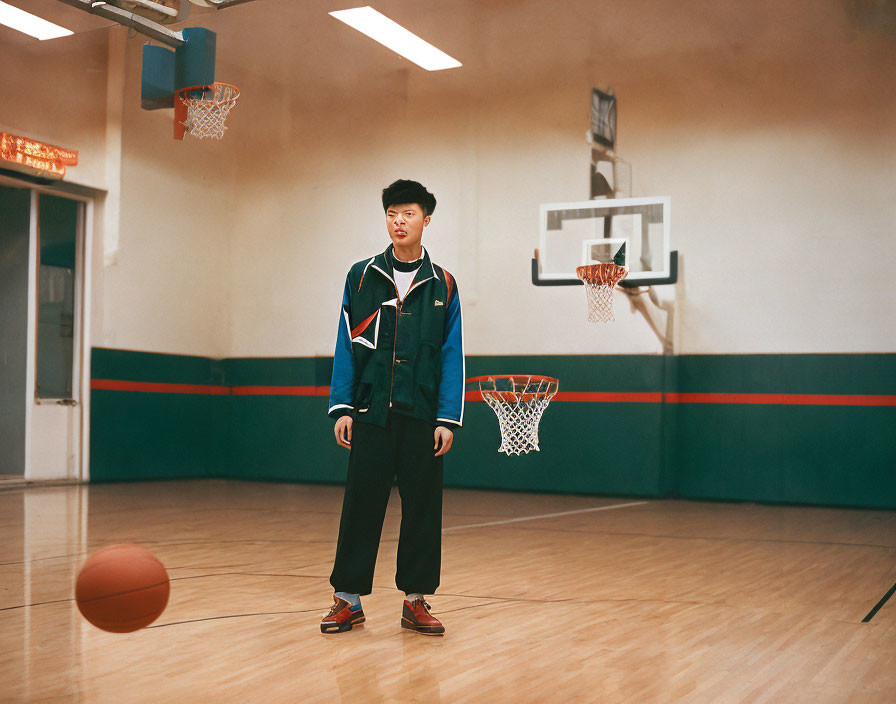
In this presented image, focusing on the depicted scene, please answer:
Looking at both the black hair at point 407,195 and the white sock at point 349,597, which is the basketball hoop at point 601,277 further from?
the white sock at point 349,597

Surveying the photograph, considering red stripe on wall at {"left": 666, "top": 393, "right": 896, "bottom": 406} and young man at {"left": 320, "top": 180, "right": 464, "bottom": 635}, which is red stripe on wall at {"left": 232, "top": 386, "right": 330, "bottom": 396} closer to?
red stripe on wall at {"left": 666, "top": 393, "right": 896, "bottom": 406}

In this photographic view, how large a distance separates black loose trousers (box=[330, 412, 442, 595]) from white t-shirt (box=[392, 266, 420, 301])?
18.8 inches

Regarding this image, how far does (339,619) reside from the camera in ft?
11.7

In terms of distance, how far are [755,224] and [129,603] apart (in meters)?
8.73

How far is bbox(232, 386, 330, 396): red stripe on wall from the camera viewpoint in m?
12.2

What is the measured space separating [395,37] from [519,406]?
4474mm

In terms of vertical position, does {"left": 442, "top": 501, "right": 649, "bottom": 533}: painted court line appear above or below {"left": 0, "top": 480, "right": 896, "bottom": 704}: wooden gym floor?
below

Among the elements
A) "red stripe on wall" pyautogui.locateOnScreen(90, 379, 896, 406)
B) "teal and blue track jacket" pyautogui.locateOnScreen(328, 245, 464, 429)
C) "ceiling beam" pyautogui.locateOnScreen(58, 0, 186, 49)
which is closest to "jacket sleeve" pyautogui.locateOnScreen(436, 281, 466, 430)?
"teal and blue track jacket" pyautogui.locateOnScreen(328, 245, 464, 429)

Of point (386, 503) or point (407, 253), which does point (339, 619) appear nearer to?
point (386, 503)

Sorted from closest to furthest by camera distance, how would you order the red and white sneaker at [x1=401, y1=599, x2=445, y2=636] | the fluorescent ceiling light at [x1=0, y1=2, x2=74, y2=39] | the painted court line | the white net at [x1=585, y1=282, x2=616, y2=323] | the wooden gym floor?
the wooden gym floor, the red and white sneaker at [x1=401, y1=599, x2=445, y2=636], the painted court line, the fluorescent ceiling light at [x1=0, y1=2, x2=74, y2=39], the white net at [x1=585, y1=282, x2=616, y2=323]

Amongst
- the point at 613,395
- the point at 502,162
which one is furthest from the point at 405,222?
the point at 502,162

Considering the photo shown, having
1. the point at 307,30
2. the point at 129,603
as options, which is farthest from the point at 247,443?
the point at 129,603

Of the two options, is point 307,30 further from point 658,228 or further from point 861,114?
point 861,114

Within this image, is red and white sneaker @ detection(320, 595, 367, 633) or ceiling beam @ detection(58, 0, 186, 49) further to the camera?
ceiling beam @ detection(58, 0, 186, 49)
